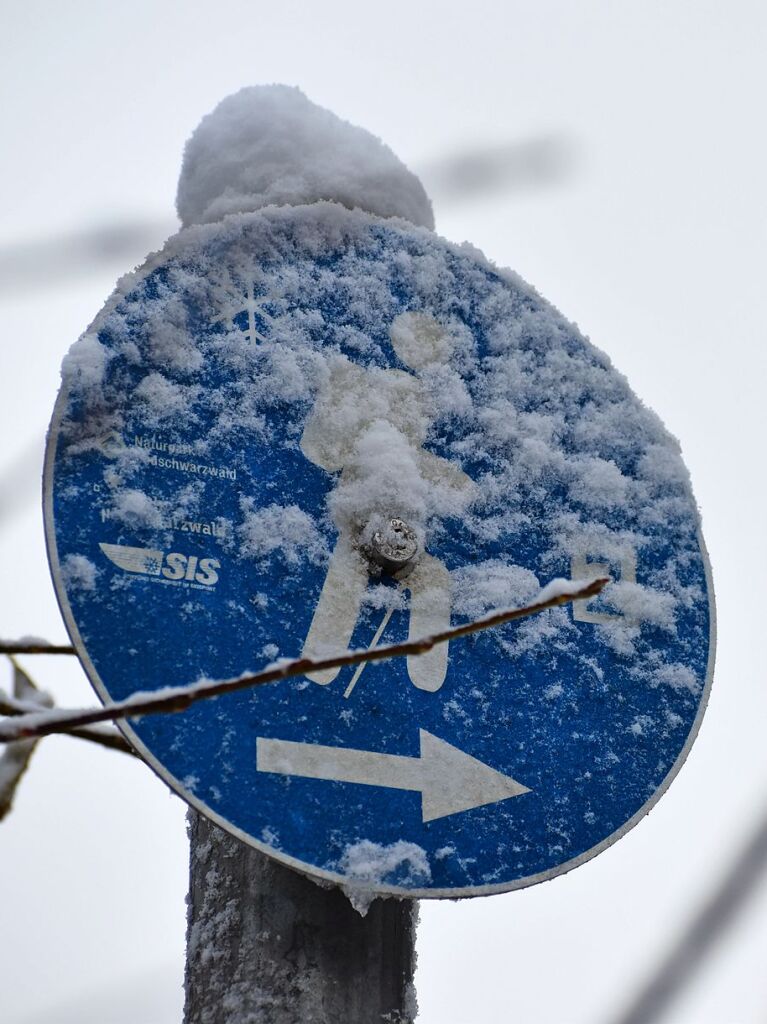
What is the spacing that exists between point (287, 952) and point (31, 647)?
49 cm

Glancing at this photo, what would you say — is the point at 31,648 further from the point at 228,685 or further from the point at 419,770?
the point at 228,685

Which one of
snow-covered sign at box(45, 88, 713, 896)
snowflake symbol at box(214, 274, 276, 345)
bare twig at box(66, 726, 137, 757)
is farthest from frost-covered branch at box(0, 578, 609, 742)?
snowflake symbol at box(214, 274, 276, 345)

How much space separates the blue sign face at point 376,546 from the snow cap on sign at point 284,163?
0.21 ft

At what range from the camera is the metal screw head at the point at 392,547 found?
1610 mm

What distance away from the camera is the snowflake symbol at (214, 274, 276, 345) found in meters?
1.74

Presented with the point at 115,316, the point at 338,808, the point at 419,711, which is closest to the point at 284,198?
the point at 115,316

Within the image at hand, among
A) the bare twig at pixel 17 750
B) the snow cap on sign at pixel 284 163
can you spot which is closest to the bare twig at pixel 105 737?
the bare twig at pixel 17 750

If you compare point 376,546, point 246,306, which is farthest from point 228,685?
point 246,306

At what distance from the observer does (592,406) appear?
1.93m

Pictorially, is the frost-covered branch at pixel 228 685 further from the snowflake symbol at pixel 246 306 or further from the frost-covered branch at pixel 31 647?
the snowflake symbol at pixel 246 306

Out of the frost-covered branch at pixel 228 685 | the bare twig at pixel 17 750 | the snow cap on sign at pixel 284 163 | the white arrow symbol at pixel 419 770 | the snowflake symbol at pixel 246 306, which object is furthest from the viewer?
Answer: the snow cap on sign at pixel 284 163

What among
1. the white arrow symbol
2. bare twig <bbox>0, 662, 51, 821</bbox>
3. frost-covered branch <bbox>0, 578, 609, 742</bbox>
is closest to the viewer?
frost-covered branch <bbox>0, 578, 609, 742</bbox>

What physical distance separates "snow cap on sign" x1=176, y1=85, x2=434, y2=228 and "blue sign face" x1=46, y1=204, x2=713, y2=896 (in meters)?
0.06

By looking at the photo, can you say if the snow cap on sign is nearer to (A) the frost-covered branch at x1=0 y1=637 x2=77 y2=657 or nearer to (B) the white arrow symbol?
(A) the frost-covered branch at x1=0 y1=637 x2=77 y2=657
